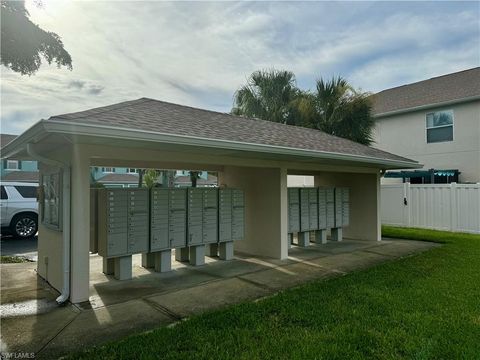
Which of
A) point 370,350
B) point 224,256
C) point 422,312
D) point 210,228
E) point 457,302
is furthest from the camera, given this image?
point 224,256

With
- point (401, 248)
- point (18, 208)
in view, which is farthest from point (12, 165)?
point (401, 248)

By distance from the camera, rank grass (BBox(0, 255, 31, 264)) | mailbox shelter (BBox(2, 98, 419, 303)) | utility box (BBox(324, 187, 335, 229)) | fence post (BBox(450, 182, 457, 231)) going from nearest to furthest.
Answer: mailbox shelter (BBox(2, 98, 419, 303)) < grass (BBox(0, 255, 31, 264)) < utility box (BBox(324, 187, 335, 229)) < fence post (BBox(450, 182, 457, 231))

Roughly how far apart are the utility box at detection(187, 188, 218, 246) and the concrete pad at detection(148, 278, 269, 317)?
1225mm

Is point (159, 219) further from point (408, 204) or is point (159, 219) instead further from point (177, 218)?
point (408, 204)

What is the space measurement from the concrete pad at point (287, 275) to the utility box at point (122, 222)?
188 centimetres

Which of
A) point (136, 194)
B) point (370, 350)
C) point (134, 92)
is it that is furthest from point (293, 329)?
point (134, 92)

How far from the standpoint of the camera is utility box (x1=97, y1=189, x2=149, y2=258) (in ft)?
17.6

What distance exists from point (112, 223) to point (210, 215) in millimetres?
1980

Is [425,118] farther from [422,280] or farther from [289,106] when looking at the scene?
[422,280]

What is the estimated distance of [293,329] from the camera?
3.62m

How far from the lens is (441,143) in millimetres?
13750

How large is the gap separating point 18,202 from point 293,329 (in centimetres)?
1088

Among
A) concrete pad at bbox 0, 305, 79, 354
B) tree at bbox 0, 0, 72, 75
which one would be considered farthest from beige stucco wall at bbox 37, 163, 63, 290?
tree at bbox 0, 0, 72, 75

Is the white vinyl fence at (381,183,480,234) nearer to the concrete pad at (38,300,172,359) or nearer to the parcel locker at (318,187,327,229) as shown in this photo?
the parcel locker at (318,187,327,229)
